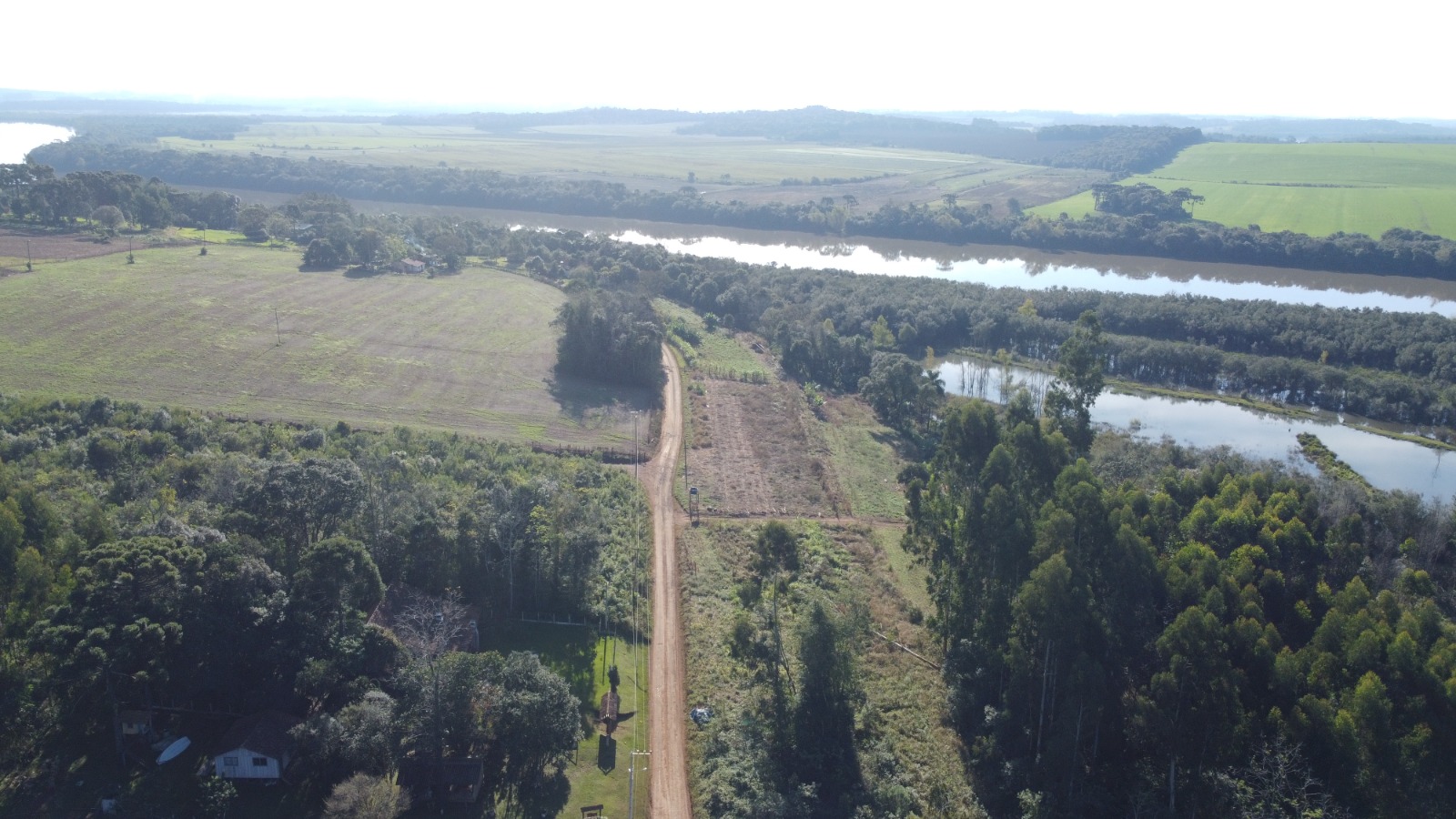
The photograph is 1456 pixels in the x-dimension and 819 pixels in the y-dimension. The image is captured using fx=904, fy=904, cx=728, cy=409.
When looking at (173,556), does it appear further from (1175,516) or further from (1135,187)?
(1135,187)

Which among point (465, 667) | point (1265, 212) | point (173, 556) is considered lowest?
point (465, 667)

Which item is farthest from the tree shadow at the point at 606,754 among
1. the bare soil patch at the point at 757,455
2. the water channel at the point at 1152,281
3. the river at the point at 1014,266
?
the river at the point at 1014,266

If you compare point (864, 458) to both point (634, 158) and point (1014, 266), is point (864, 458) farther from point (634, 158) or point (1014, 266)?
point (634, 158)

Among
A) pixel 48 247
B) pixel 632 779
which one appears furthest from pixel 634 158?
pixel 632 779

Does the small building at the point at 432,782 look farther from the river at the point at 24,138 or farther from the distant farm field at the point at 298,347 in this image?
the river at the point at 24,138

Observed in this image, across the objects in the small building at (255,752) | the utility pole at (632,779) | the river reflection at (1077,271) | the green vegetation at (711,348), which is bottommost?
the utility pole at (632,779)

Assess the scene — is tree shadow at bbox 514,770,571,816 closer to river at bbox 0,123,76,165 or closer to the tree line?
the tree line

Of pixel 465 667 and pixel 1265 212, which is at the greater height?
pixel 1265 212

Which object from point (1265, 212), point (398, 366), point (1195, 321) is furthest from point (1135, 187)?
point (398, 366)
